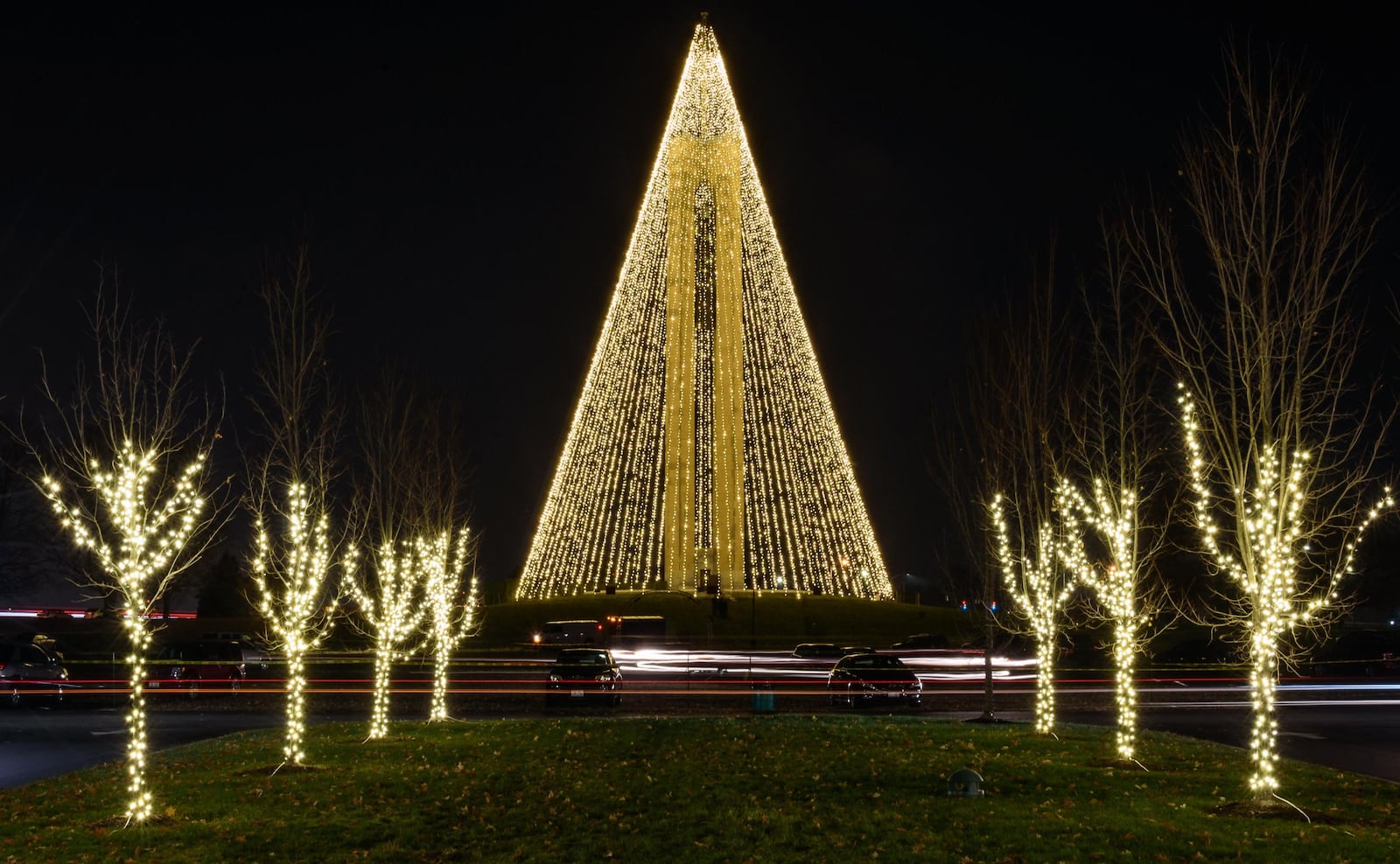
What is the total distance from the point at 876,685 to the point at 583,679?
555 centimetres

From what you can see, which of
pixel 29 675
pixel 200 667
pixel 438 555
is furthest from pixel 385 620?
pixel 200 667

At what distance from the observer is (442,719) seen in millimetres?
17469

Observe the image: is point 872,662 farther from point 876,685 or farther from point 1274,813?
point 1274,813

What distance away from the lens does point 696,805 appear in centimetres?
1051

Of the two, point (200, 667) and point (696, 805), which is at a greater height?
point (696, 805)

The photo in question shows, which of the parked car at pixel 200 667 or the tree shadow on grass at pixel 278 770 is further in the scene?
the parked car at pixel 200 667

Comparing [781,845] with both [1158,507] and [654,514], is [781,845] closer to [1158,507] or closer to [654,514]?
[654,514]

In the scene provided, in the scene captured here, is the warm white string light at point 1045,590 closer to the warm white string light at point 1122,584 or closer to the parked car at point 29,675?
the warm white string light at point 1122,584

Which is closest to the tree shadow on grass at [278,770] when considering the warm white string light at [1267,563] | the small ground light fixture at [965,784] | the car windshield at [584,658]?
the small ground light fixture at [965,784]

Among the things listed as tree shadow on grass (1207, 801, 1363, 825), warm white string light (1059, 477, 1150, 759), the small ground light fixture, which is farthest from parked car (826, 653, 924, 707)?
tree shadow on grass (1207, 801, 1363, 825)

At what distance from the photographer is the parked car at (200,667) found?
26625 mm

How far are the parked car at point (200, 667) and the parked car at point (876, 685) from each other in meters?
14.2

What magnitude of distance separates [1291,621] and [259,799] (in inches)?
376

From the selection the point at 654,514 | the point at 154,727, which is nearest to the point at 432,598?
the point at 154,727
